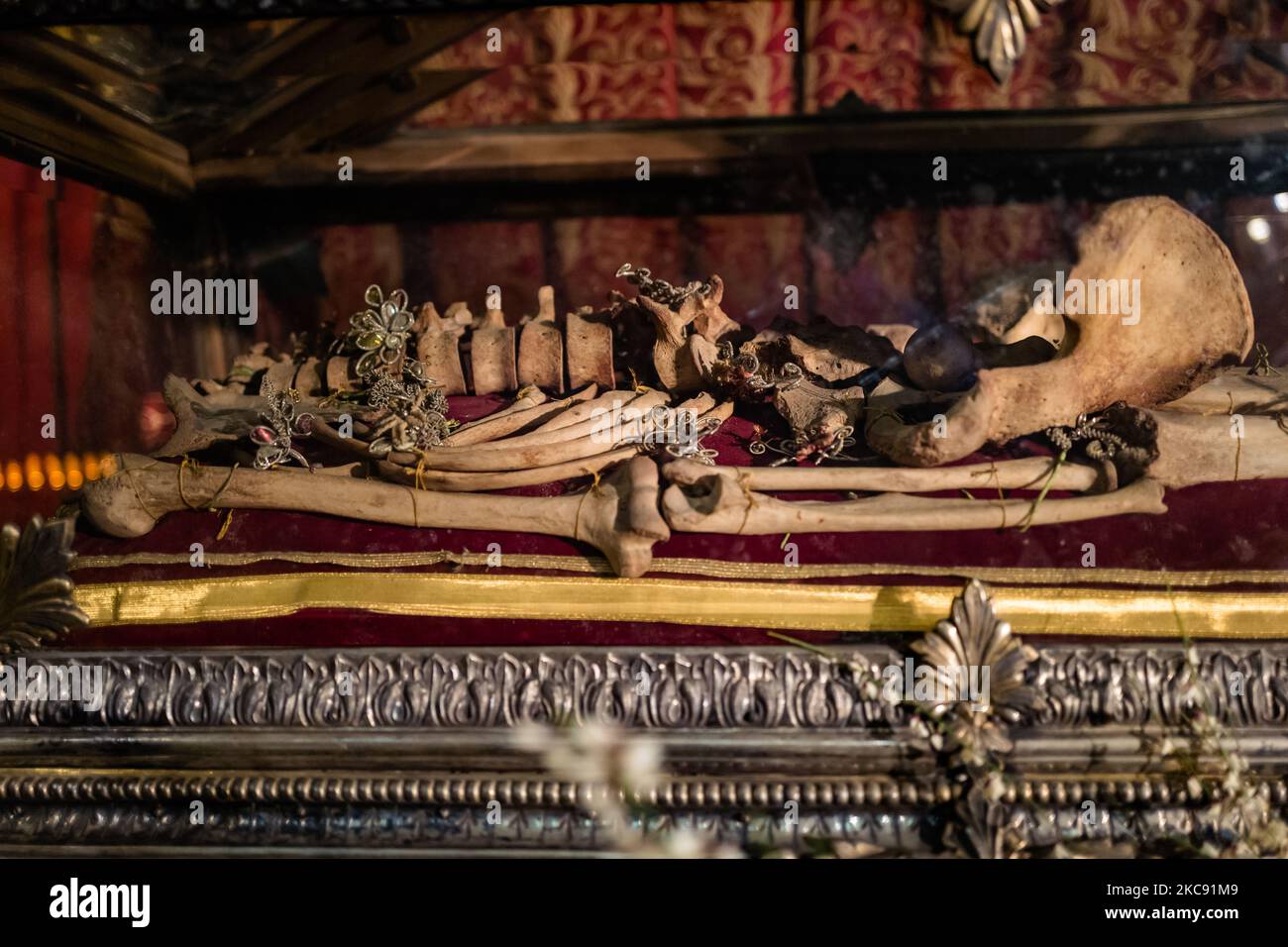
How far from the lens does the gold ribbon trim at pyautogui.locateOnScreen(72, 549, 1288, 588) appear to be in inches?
62.4

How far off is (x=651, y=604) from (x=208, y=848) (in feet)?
2.64

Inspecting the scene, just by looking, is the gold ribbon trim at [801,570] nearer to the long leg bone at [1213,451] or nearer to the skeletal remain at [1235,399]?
the long leg bone at [1213,451]

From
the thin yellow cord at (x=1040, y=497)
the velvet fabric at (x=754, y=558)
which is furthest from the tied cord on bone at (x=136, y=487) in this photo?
the thin yellow cord at (x=1040, y=497)

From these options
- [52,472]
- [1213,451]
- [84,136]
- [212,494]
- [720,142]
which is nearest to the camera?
[1213,451]

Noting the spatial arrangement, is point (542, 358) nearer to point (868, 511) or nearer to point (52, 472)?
point (868, 511)

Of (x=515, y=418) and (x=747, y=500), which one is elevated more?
(x=515, y=418)

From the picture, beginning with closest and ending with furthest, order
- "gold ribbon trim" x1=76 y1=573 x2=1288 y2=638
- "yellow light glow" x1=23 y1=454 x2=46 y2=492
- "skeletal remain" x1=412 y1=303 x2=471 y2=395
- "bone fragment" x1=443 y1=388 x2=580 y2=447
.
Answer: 1. "gold ribbon trim" x1=76 y1=573 x2=1288 y2=638
2. "bone fragment" x1=443 y1=388 x2=580 y2=447
3. "yellow light glow" x1=23 y1=454 x2=46 y2=492
4. "skeletal remain" x1=412 y1=303 x2=471 y2=395

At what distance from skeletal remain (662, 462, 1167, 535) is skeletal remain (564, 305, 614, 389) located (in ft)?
1.54

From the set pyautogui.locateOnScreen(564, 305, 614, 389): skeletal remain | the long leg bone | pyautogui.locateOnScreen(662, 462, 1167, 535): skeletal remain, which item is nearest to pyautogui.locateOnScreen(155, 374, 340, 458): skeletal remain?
pyautogui.locateOnScreen(564, 305, 614, 389): skeletal remain

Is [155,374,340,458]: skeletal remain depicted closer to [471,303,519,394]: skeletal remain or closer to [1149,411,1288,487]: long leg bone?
[471,303,519,394]: skeletal remain

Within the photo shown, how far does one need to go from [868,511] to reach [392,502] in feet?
2.78

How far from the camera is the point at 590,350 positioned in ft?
6.79

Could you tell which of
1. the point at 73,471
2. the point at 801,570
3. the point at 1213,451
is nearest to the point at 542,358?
the point at 801,570

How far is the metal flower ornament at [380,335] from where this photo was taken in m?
2.04
